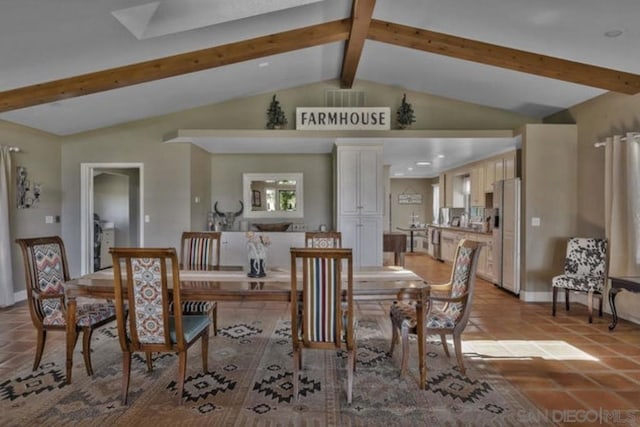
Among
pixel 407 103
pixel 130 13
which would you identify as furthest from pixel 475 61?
pixel 130 13

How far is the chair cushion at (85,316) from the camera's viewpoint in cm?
253

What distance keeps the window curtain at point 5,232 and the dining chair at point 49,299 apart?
7.46 ft

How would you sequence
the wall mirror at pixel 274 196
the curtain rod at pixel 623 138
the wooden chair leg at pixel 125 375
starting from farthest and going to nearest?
the wall mirror at pixel 274 196, the curtain rod at pixel 623 138, the wooden chair leg at pixel 125 375

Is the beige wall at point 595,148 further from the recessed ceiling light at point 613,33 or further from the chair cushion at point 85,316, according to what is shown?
the chair cushion at point 85,316

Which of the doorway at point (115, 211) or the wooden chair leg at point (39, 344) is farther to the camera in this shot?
the doorway at point (115, 211)

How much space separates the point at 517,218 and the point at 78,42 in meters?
5.39

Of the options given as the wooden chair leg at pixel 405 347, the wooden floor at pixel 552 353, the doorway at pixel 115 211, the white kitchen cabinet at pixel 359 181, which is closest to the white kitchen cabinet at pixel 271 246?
the white kitchen cabinet at pixel 359 181

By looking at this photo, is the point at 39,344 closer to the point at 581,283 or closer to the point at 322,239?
→ the point at 322,239

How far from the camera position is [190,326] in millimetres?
2391

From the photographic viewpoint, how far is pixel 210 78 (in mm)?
4621

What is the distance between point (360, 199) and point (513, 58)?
2.63 metres

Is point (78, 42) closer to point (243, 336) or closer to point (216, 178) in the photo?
point (243, 336)

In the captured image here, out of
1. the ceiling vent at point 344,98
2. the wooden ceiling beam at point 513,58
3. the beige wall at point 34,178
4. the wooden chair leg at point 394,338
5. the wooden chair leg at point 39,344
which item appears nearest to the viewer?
the wooden chair leg at point 39,344

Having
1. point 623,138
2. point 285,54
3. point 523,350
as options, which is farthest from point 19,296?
point 623,138
